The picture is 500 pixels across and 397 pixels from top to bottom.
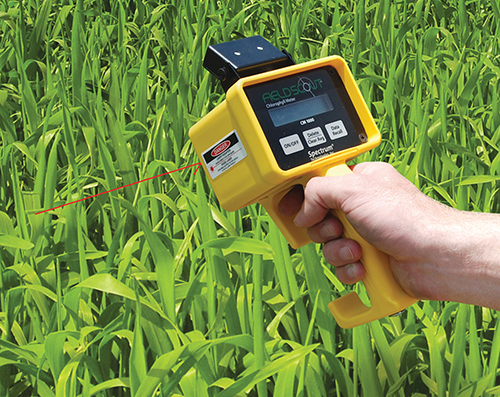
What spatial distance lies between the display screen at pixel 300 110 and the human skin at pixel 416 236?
10 centimetres

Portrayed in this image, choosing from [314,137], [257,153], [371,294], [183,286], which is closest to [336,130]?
[314,137]

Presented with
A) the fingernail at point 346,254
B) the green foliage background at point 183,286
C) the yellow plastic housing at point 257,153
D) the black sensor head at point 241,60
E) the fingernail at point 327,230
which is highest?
the black sensor head at point 241,60

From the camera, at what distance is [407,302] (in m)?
0.74

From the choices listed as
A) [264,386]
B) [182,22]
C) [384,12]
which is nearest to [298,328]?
[264,386]

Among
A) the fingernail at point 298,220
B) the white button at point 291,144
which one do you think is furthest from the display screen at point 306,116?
the fingernail at point 298,220

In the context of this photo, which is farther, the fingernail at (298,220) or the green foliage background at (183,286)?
the fingernail at (298,220)

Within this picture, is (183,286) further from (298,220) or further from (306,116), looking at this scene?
(306,116)

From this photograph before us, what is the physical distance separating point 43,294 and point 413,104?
985 mm

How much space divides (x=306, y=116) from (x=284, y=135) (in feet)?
0.22

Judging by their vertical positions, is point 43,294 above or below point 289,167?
below

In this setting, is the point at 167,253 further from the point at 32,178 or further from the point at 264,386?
the point at 32,178

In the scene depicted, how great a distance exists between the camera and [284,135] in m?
0.76

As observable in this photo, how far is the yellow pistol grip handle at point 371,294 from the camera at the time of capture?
72cm

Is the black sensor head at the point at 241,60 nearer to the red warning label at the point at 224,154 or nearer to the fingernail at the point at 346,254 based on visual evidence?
the red warning label at the point at 224,154
